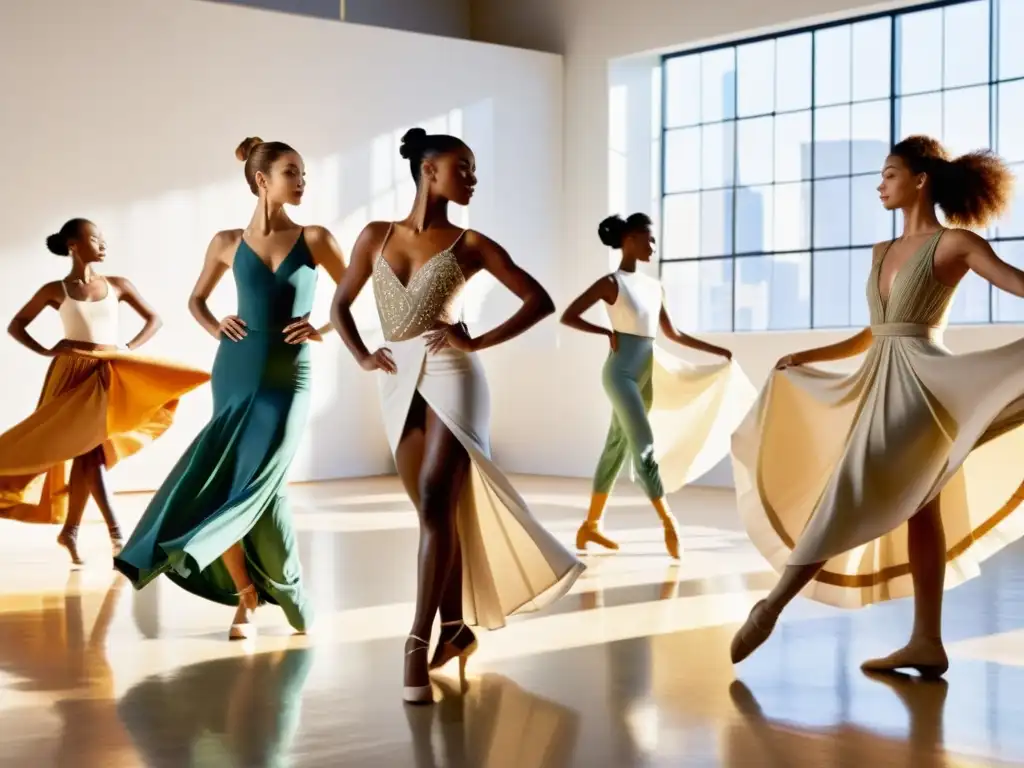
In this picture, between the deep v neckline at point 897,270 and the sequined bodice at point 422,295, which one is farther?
the deep v neckline at point 897,270

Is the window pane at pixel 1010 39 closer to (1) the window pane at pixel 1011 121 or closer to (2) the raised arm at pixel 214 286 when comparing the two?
(1) the window pane at pixel 1011 121

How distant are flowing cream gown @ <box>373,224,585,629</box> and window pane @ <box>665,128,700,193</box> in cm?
865

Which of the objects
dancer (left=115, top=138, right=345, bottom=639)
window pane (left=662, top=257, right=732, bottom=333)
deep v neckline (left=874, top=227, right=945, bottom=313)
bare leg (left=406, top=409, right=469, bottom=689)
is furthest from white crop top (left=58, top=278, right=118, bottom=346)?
window pane (left=662, top=257, right=732, bottom=333)

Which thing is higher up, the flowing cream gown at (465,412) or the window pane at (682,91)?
the window pane at (682,91)

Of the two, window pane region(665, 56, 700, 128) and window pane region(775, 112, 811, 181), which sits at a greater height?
window pane region(665, 56, 700, 128)

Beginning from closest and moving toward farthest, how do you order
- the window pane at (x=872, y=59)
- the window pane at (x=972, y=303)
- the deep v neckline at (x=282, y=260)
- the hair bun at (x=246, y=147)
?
the deep v neckline at (x=282, y=260), the hair bun at (x=246, y=147), the window pane at (x=972, y=303), the window pane at (x=872, y=59)

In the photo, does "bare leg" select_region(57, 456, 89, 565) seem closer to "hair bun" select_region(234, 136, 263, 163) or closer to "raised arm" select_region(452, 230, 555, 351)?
"hair bun" select_region(234, 136, 263, 163)

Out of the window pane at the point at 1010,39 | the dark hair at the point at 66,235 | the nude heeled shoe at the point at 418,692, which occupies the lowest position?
the nude heeled shoe at the point at 418,692

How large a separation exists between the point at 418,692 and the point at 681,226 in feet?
29.7

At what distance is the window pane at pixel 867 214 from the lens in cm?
1116

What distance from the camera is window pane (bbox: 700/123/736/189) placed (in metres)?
12.1

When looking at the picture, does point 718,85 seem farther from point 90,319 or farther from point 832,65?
point 90,319

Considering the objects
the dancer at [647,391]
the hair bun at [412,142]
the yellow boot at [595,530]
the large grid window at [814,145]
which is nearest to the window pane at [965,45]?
the large grid window at [814,145]

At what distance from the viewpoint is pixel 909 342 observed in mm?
4164
